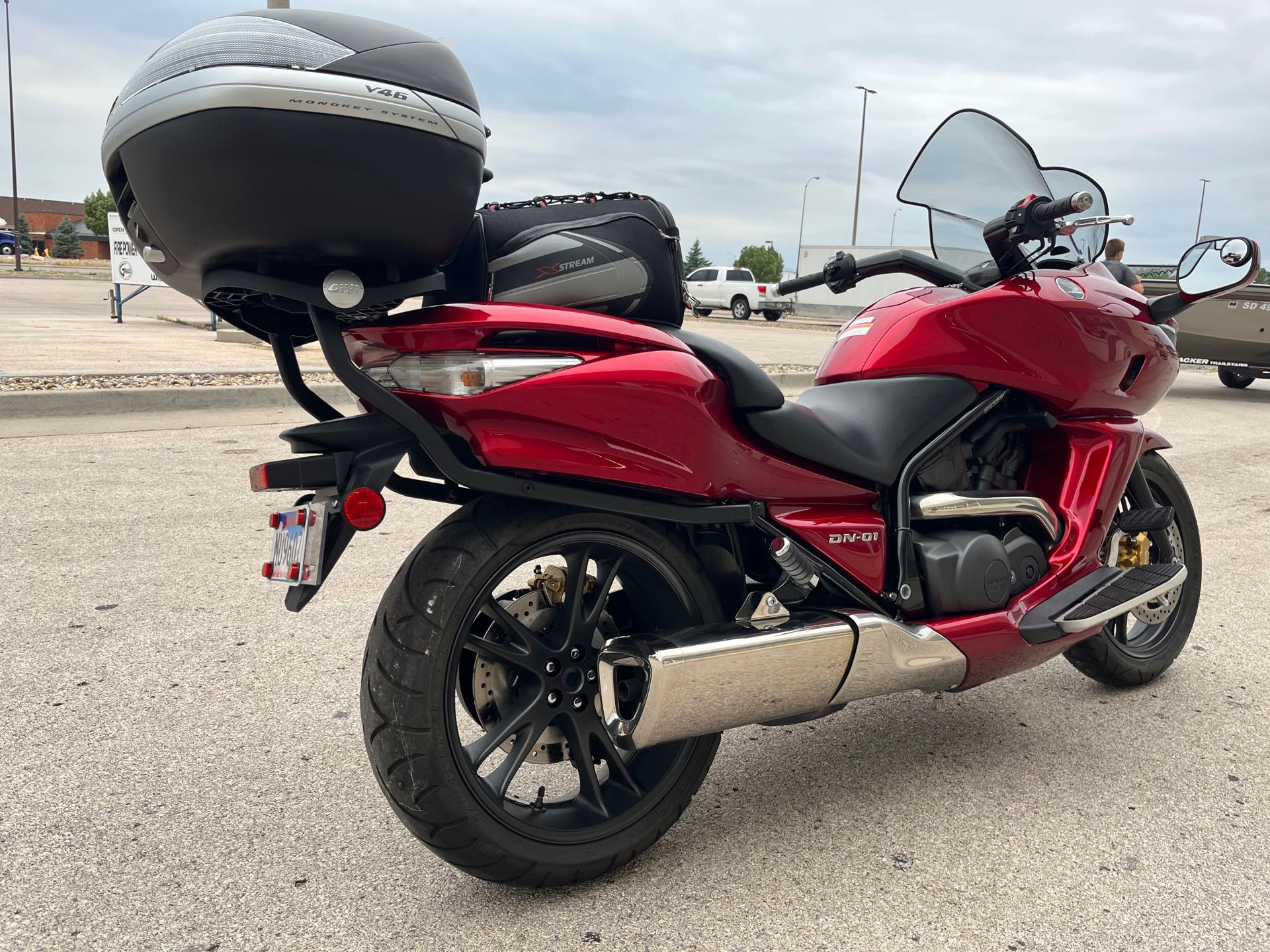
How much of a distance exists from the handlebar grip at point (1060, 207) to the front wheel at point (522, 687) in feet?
4.19

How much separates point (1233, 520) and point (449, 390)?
5.48 metres

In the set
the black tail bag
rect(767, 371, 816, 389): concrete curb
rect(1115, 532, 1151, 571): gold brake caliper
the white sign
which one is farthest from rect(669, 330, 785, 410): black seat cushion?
the white sign

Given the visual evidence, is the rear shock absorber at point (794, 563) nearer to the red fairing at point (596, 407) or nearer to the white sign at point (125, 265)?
the red fairing at point (596, 407)

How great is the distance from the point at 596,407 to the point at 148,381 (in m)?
7.30

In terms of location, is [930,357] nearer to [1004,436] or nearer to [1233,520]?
[1004,436]

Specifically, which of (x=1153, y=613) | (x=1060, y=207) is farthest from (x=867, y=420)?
(x=1153, y=613)

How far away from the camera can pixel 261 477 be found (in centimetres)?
191

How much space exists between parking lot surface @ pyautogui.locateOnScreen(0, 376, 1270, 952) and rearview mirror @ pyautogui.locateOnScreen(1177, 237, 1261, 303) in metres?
1.29

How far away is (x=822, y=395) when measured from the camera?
2.57m

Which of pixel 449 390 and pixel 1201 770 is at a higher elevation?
pixel 449 390

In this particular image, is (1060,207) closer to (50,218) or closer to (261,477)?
(261,477)

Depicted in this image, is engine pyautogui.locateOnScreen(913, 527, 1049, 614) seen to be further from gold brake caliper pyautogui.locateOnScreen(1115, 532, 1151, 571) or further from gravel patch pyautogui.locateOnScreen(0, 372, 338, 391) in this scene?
gravel patch pyautogui.locateOnScreen(0, 372, 338, 391)

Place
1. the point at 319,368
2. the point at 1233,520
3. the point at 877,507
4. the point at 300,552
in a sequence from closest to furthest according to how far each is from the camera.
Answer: the point at 300,552, the point at 877,507, the point at 1233,520, the point at 319,368

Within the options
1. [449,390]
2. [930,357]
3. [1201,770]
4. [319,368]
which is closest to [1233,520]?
[1201,770]
